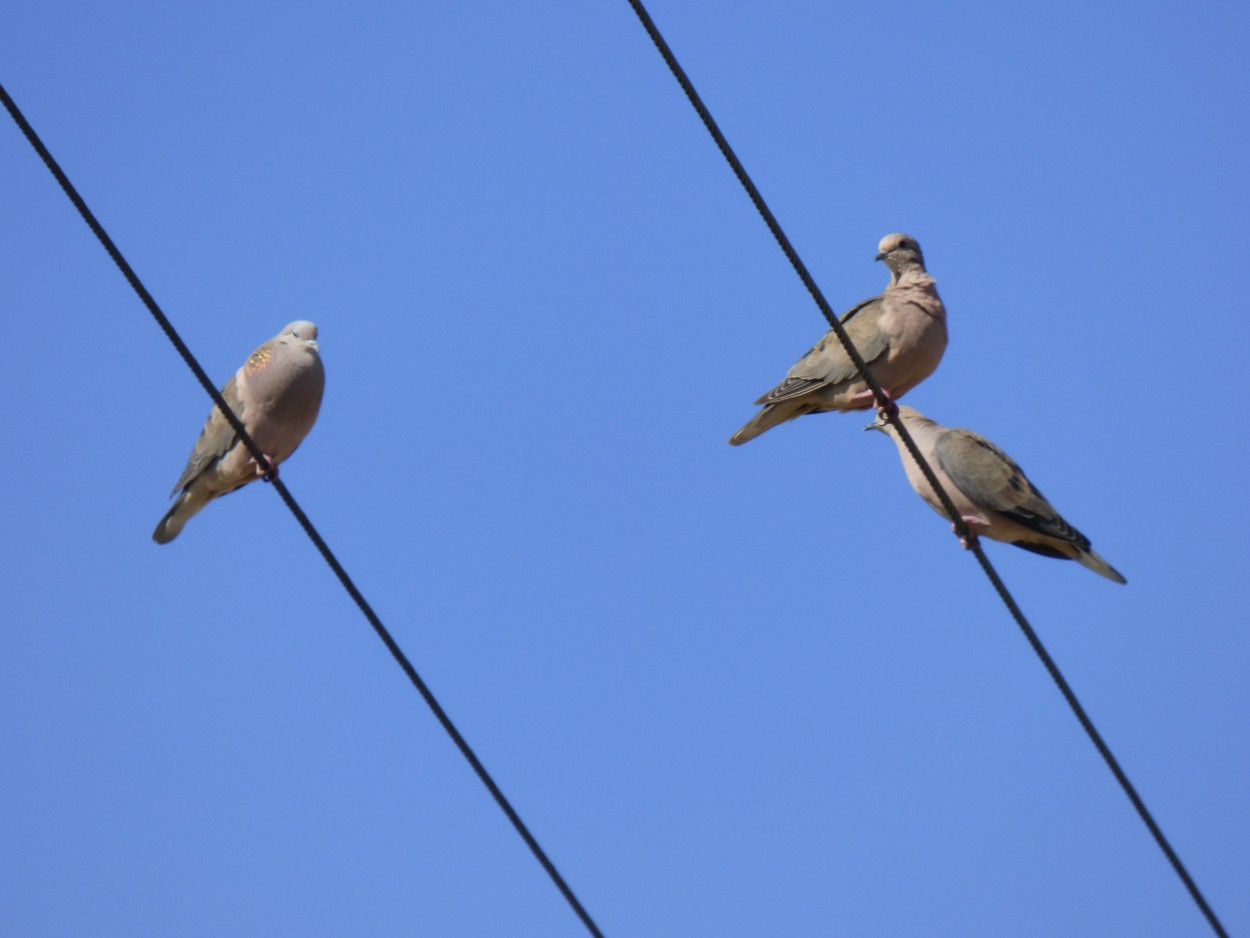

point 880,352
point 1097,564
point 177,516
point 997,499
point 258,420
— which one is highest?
point 258,420

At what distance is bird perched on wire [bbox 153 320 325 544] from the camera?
6844mm

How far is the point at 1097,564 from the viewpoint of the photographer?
6.98 meters

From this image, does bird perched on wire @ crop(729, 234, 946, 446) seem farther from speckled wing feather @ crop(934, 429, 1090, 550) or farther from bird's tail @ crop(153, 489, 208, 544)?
bird's tail @ crop(153, 489, 208, 544)

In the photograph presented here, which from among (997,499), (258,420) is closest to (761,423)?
(997,499)

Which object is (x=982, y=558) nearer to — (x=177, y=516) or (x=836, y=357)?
(x=836, y=357)

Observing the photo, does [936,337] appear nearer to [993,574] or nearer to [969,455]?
[969,455]

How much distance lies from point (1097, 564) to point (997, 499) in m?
0.50

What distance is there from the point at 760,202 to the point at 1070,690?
1522 mm

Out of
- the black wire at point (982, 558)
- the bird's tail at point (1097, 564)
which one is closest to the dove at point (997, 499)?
the bird's tail at point (1097, 564)

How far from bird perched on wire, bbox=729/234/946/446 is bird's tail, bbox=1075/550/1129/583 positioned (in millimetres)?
1028

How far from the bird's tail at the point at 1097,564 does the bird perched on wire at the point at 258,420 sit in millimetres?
3316

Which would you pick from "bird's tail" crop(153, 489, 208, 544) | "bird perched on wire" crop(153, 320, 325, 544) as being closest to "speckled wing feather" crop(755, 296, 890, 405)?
"bird perched on wire" crop(153, 320, 325, 544)

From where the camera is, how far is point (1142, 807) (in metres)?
4.22

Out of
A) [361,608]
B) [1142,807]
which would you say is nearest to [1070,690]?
[1142,807]
